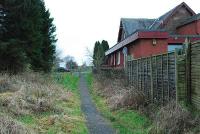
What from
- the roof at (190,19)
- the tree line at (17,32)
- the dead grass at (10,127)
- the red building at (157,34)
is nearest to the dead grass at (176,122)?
the dead grass at (10,127)

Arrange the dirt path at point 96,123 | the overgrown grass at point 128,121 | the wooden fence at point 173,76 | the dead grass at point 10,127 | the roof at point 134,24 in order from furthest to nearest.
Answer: the roof at point 134,24 < the dirt path at point 96,123 < the overgrown grass at point 128,121 < the wooden fence at point 173,76 < the dead grass at point 10,127

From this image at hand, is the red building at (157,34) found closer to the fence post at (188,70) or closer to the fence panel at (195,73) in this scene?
the fence post at (188,70)

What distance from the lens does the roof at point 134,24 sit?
38.9m

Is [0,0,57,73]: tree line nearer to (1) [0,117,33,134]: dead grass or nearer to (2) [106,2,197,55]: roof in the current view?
(2) [106,2,197,55]: roof

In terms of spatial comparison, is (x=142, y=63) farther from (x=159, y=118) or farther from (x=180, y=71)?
(x=159, y=118)

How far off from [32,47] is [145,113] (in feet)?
44.0

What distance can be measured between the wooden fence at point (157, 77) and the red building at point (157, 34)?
7658mm

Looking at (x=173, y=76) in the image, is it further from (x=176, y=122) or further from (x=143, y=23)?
→ (x=143, y=23)

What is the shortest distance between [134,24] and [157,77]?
26.8 meters

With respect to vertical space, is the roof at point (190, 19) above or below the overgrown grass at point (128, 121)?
above

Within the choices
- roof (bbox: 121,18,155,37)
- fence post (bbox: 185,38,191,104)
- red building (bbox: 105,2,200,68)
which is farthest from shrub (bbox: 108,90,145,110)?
roof (bbox: 121,18,155,37)

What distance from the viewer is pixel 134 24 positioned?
39.8 metres

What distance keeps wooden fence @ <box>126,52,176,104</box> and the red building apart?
25.1ft

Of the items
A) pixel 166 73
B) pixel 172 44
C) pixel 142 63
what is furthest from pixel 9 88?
pixel 172 44
